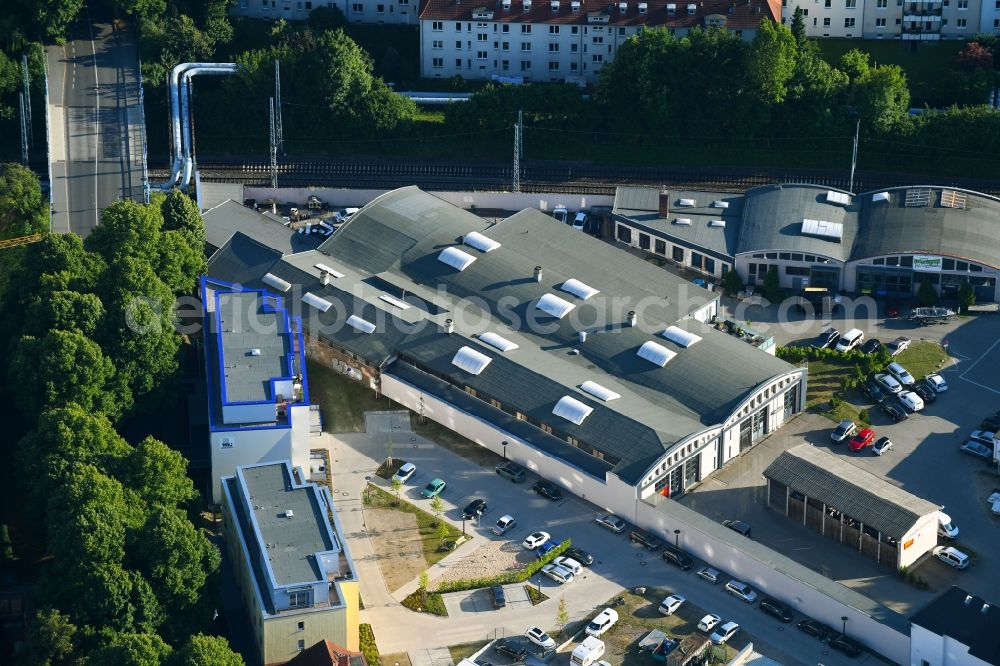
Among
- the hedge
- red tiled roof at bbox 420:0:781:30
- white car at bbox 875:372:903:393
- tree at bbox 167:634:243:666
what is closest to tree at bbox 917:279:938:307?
white car at bbox 875:372:903:393

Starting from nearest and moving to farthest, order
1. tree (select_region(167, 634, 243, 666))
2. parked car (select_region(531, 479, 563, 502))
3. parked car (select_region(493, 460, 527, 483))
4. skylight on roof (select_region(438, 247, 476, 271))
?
tree (select_region(167, 634, 243, 666)) < parked car (select_region(531, 479, 563, 502)) < parked car (select_region(493, 460, 527, 483)) < skylight on roof (select_region(438, 247, 476, 271))

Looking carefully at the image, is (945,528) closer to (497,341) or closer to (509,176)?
(497,341)

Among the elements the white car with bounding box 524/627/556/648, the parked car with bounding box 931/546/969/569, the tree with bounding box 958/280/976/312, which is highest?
the tree with bounding box 958/280/976/312

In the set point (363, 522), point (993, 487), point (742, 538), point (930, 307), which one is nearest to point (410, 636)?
point (363, 522)

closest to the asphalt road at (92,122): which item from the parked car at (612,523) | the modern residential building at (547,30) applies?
the modern residential building at (547,30)

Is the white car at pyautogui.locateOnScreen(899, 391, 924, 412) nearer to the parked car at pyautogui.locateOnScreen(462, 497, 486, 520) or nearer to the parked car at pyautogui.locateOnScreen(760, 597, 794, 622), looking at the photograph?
the parked car at pyautogui.locateOnScreen(760, 597, 794, 622)

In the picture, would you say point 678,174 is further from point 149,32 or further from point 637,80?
point 149,32
